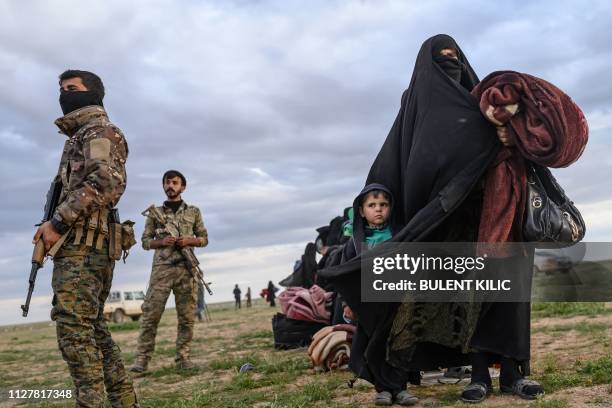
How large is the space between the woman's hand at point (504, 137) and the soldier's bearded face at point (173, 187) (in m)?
4.75

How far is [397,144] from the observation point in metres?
4.84

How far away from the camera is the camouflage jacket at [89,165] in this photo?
13.1 feet

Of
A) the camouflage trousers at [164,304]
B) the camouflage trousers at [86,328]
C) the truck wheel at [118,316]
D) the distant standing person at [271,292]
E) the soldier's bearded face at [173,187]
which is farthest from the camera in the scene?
the truck wheel at [118,316]

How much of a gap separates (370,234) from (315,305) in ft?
13.5

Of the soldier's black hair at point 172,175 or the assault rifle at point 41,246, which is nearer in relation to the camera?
the assault rifle at point 41,246

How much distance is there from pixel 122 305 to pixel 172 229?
25.2 metres

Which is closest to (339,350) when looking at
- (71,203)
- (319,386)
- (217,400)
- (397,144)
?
(319,386)

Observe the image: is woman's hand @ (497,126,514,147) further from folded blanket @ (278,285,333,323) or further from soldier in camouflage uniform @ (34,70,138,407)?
folded blanket @ (278,285,333,323)

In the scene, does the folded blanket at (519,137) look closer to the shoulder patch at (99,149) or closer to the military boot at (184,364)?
the shoulder patch at (99,149)

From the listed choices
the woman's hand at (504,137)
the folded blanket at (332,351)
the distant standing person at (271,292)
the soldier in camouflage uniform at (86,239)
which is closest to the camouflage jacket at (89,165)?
the soldier in camouflage uniform at (86,239)

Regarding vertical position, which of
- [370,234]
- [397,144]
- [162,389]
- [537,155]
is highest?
[397,144]

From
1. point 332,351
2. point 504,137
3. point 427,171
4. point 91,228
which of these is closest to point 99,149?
point 91,228

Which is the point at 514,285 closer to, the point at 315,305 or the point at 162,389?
the point at 162,389

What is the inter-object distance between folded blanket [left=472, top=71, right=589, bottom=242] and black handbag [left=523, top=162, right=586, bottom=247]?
0.22 feet
